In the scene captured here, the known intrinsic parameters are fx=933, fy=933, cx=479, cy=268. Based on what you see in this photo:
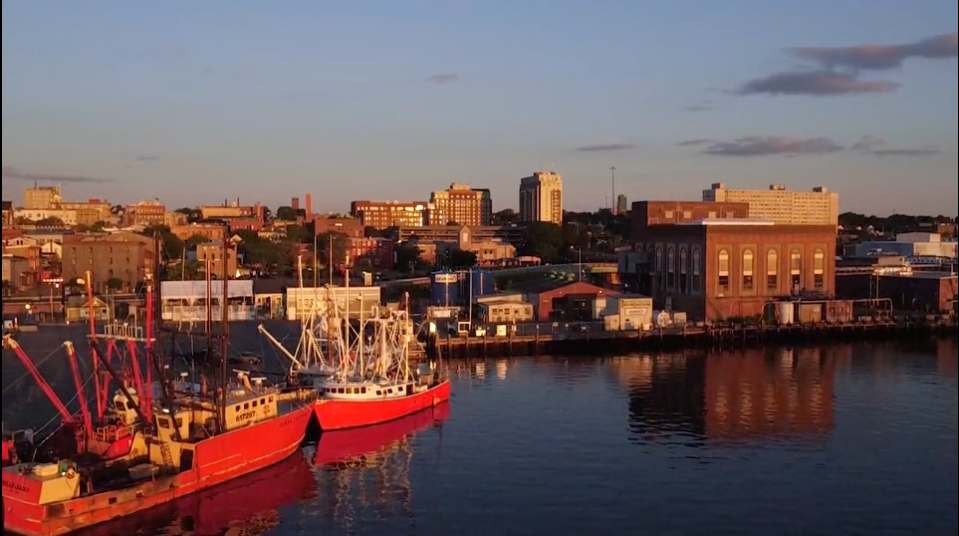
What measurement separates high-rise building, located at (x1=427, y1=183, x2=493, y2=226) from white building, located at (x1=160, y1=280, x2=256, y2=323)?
48.9 m

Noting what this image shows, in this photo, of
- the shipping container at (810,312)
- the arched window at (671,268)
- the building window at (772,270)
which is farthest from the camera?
the arched window at (671,268)

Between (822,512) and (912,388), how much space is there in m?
6.46

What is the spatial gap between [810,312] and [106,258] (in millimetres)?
23725

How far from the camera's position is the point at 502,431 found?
46.3ft

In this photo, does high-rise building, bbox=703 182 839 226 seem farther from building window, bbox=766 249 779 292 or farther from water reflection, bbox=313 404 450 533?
water reflection, bbox=313 404 450 533

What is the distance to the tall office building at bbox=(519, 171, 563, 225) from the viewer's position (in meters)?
78.8

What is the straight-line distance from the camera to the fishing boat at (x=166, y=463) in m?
9.60

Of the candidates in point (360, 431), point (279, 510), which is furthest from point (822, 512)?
point (360, 431)

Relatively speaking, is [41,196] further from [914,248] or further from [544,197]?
[914,248]

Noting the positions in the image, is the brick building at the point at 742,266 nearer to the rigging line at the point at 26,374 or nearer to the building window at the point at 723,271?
the building window at the point at 723,271

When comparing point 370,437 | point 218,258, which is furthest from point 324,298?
point 218,258

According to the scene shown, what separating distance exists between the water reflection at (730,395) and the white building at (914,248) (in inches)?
748

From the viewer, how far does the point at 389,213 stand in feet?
245

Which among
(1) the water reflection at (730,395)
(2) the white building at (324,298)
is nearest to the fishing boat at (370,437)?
(1) the water reflection at (730,395)
